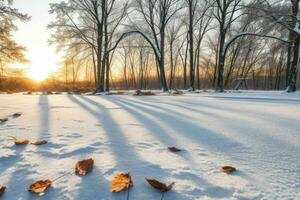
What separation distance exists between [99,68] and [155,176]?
14447 millimetres

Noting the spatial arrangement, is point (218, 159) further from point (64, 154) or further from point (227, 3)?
point (227, 3)

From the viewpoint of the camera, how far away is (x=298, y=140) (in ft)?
7.04

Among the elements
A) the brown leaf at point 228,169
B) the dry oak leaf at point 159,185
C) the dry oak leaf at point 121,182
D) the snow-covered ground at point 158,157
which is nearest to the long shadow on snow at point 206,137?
the snow-covered ground at point 158,157

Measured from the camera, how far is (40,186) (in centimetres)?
134

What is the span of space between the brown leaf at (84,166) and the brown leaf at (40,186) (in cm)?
19

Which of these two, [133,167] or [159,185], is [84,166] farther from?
[159,185]

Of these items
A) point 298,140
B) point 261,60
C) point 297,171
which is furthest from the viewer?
point 261,60

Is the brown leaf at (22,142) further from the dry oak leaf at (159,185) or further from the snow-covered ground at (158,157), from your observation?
the dry oak leaf at (159,185)

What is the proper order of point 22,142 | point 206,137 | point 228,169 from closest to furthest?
point 228,169 < point 22,142 < point 206,137

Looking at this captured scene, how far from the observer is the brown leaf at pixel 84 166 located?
4.93 feet

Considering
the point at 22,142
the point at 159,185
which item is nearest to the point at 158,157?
the point at 159,185

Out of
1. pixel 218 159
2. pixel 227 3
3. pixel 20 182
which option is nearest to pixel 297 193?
pixel 218 159

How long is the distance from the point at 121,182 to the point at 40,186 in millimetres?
428

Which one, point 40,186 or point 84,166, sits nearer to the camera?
point 40,186
